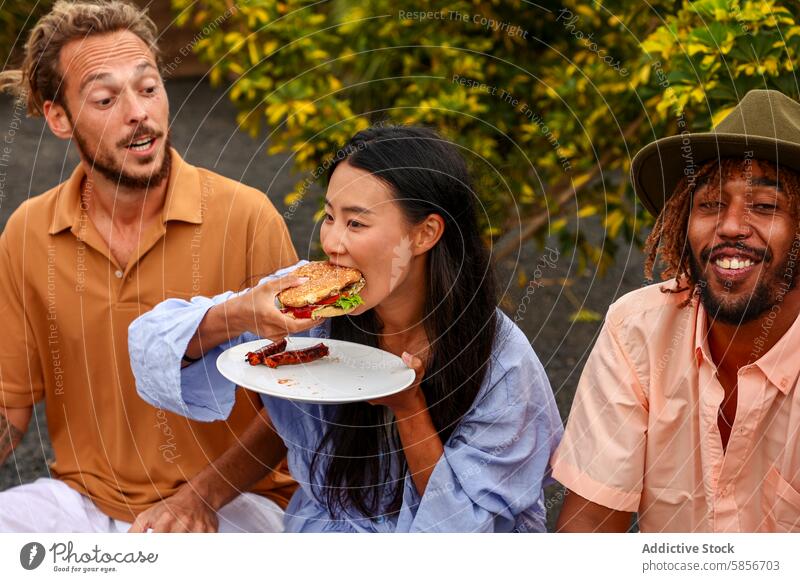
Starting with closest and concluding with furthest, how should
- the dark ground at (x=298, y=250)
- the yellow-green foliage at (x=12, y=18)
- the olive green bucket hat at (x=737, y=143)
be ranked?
the olive green bucket hat at (x=737, y=143)
the dark ground at (x=298, y=250)
the yellow-green foliage at (x=12, y=18)

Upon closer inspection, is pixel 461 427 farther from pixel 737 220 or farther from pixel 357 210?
pixel 737 220

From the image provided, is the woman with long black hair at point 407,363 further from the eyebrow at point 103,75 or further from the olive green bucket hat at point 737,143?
the eyebrow at point 103,75

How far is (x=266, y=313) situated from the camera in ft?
8.27

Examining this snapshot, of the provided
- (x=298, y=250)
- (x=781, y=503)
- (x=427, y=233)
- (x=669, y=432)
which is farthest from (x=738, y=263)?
(x=298, y=250)

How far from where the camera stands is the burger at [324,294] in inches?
99.3

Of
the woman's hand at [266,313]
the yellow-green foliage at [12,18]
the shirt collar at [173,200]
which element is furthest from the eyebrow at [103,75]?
the yellow-green foliage at [12,18]

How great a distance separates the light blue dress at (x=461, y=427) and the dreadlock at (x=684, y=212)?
38 centimetres

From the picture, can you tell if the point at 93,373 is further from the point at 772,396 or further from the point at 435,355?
the point at 772,396

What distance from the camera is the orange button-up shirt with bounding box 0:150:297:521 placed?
2.98 metres

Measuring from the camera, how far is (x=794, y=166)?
2.39 m

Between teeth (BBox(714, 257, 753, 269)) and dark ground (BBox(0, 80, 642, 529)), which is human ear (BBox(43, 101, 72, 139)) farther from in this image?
teeth (BBox(714, 257, 753, 269))

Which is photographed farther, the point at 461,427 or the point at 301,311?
the point at 461,427

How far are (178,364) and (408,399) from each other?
1.78 feet
